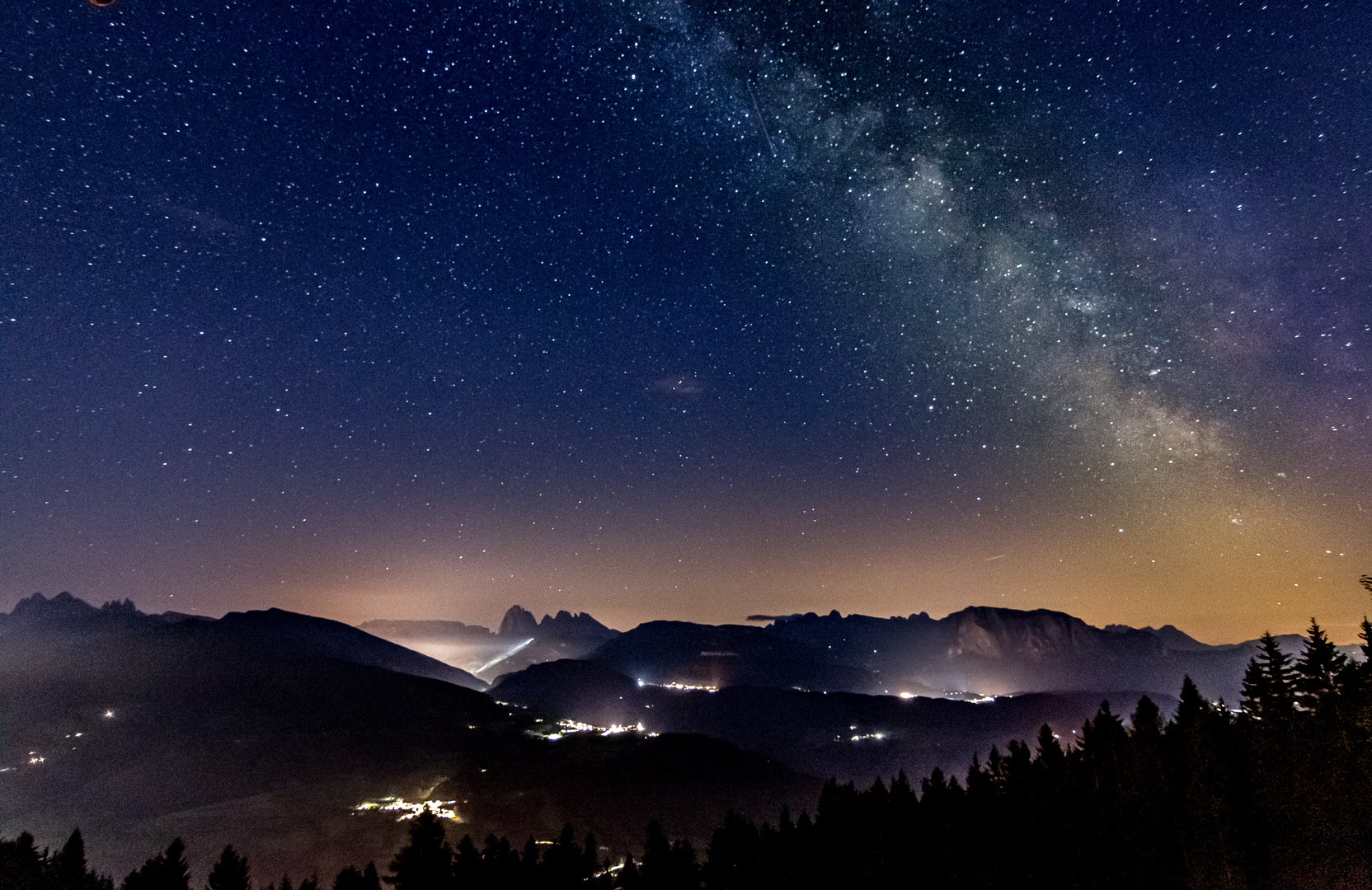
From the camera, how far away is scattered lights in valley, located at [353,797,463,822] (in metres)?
→ 166

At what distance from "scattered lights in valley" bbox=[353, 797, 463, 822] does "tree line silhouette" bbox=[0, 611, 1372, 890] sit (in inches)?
4500

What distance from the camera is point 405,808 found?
17400cm

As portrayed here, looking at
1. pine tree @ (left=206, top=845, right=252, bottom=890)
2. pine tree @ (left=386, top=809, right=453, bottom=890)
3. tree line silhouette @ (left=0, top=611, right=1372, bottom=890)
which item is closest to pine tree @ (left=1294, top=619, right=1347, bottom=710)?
tree line silhouette @ (left=0, top=611, right=1372, bottom=890)

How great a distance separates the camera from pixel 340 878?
47188mm

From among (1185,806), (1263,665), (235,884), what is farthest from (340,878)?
(1263,665)

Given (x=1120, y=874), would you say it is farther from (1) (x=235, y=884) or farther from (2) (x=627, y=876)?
(1) (x=235, y=884)

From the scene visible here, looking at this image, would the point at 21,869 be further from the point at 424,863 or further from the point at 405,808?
the point at 405,808

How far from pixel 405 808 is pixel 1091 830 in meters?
177

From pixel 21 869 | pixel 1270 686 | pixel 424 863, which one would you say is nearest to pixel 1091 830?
pixel 1270 686

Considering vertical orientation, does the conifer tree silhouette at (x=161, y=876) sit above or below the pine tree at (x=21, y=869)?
above

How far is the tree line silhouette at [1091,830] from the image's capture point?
3497 centimetres

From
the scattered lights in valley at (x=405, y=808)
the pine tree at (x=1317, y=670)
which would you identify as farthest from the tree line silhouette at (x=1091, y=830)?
the scattered lights in valley at (x=405, y=808)

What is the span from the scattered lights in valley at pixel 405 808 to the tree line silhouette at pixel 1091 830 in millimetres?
114303

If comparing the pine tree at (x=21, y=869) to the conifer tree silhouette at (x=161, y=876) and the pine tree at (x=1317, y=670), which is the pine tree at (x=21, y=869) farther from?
the pine tree at (x=1317, y=670)
